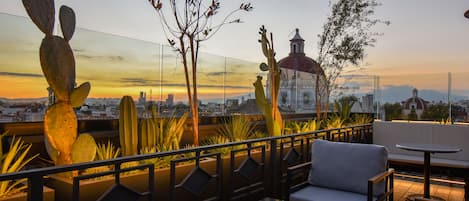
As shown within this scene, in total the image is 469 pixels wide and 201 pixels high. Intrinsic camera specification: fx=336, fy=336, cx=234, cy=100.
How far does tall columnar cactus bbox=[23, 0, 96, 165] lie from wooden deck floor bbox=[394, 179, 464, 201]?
3.64 metres

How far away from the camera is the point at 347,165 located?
283cm

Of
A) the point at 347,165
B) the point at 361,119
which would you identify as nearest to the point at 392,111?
the point at 361,119

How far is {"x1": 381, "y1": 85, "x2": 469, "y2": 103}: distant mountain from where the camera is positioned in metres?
7.01

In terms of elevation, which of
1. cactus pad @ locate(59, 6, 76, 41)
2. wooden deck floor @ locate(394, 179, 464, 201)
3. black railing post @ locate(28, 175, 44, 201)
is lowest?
wooden deck floor @ locate(394, 179, 464, 201)

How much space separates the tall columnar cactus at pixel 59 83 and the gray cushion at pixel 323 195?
166 centimetres

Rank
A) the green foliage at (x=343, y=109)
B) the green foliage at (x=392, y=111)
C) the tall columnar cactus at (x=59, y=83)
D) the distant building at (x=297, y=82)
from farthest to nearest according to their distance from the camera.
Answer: the distant building at (x=297, y=82) → the green foliage at (x=392, y=111) → the green foliage at (x=343, y=109) → the tall columnar cactus at (x=59, y=83)

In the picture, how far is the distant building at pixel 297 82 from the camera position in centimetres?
784

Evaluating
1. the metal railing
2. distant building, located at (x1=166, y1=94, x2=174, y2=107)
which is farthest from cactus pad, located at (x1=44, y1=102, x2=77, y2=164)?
distant building, located at (x1=166, y1=94, x2=174, y2=107)

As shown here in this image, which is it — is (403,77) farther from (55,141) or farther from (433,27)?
(55,141)

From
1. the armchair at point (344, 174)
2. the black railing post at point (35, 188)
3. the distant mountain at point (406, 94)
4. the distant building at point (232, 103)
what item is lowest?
the armchair at point (344, 174)

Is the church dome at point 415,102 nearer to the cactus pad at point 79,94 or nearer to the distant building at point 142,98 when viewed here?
the distant building at point 142,98

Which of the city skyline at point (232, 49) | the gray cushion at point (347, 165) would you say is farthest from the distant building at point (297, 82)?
the gray cushion at point (347, 165)

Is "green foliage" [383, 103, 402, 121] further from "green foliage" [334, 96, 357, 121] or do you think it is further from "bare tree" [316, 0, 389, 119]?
"bare tree" [316, 0, 389, 119]

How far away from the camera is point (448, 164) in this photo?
4.64 meters
